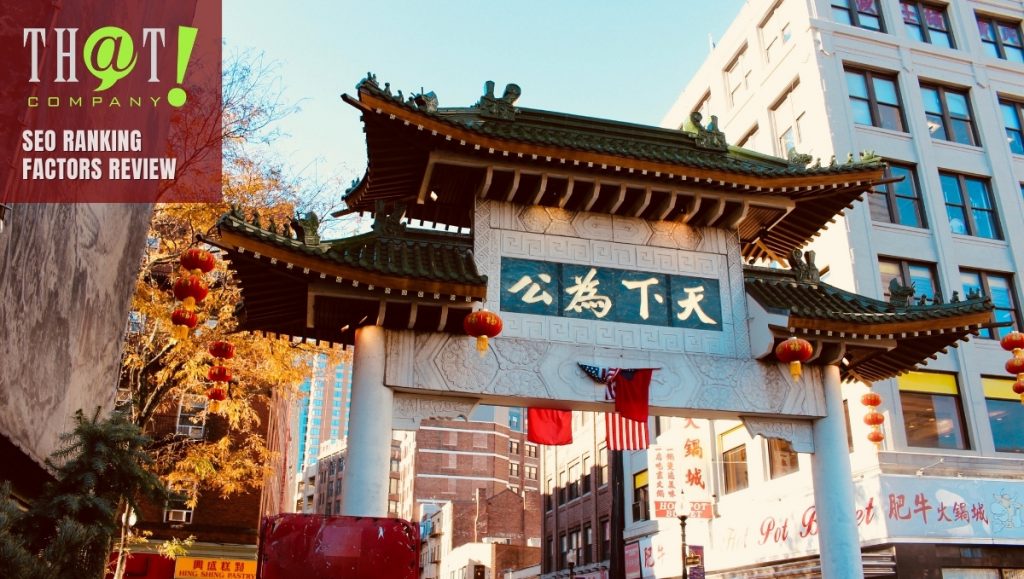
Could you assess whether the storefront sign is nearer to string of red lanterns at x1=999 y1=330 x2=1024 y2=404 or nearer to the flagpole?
the flagpole

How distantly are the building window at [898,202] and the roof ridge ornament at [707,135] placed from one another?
11.8 metres

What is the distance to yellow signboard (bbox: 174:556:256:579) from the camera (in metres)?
28.1

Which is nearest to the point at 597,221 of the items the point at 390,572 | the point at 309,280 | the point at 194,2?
the point at 309,280

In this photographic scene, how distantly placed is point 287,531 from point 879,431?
1639 cm

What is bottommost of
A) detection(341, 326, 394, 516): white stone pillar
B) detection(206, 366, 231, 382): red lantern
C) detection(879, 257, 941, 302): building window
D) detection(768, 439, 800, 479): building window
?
detection(341, 326, 394, 516): white stone pillar

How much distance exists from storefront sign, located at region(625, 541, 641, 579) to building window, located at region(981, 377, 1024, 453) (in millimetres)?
14118

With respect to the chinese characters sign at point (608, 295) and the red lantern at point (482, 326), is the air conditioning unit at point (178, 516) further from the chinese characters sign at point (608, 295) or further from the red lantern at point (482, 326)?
the red lantern at point (482, 326)

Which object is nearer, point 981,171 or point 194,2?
point 194,2

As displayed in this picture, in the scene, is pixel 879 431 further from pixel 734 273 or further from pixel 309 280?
pixel 309 280

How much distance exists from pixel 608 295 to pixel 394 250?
3.42 m

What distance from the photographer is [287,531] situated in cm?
856

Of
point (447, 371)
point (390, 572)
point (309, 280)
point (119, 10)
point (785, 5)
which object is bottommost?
point (390, 572)

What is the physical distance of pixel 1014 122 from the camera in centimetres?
2736

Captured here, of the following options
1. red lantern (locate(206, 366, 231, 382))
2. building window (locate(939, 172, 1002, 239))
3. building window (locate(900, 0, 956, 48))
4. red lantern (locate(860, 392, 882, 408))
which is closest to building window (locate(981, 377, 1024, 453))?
red lantern (locate(860, 392, 882, 408))
